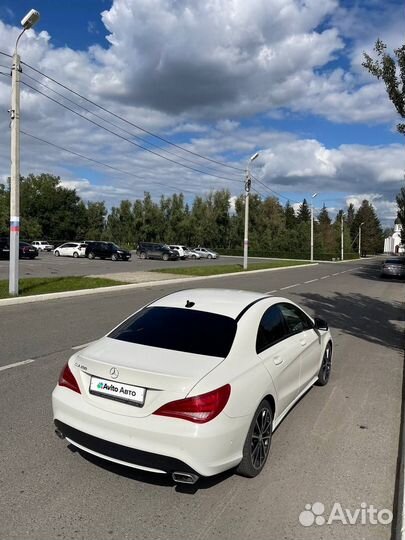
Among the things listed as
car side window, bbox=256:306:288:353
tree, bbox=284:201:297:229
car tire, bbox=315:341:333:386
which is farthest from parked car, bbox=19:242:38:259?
tree, bbox=284:201:297:229

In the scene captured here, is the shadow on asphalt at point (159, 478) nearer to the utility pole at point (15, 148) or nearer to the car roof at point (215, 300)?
the car roof at point (215, 300)

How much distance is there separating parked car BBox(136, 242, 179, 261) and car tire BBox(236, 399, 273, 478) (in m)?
47.6

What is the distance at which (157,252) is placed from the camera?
52062mm

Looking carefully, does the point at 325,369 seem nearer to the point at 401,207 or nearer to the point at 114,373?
the point at 114,373

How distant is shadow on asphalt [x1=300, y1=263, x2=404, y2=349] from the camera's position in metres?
10.1

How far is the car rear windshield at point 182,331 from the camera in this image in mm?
3887

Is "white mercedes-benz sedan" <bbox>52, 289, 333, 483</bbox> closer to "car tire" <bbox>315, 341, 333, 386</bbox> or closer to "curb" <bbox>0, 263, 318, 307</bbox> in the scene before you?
"car tire" <bbox>315, 341, 333, 386</bbox>

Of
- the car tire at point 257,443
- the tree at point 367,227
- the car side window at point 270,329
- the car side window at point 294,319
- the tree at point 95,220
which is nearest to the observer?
the car tire at point 257,443

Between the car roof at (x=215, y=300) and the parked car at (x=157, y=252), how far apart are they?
46527 millimetres

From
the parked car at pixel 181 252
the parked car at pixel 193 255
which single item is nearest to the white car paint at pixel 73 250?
the parked car at pixel 181 252

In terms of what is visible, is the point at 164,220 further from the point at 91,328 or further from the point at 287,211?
the point at 91,328

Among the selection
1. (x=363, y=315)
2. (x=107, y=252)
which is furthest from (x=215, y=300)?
(x=107, y=252)

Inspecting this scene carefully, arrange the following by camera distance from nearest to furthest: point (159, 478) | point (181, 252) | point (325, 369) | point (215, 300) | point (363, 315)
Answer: point (159, 478) → point (215, 300) → point (325, 369) → point (363, 315) → point (181, 252)

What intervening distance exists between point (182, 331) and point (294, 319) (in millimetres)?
1628
